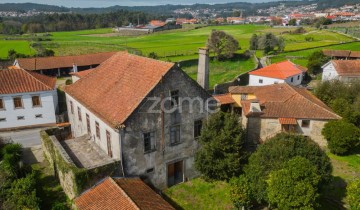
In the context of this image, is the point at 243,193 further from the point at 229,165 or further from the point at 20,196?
the point at 20,196

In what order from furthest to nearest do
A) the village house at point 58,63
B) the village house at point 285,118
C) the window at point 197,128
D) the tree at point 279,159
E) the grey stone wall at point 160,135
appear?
the village house at point 58,63, the village house at point 285,118, the window at point 197,128, the grey stone wall at point 160,135, the tree at point 279,159

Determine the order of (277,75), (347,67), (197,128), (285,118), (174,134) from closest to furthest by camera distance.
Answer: (174,134)
(197,128)
(285,118)
(277,75)
(347,67)

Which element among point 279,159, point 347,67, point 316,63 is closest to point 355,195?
point 279,159

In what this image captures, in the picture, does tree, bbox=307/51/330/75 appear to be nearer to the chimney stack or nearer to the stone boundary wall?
the chimney stack

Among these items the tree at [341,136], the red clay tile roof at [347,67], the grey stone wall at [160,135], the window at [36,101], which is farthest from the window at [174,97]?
the red clay tile roof at [347,67]

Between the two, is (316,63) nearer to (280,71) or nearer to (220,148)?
(280,71)

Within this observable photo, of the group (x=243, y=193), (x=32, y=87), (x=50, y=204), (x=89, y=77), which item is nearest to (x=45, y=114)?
(x=32, y=87)

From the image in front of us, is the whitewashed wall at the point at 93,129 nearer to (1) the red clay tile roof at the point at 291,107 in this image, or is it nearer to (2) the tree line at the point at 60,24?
(1) the red clay tile roof at the point at 291,107
